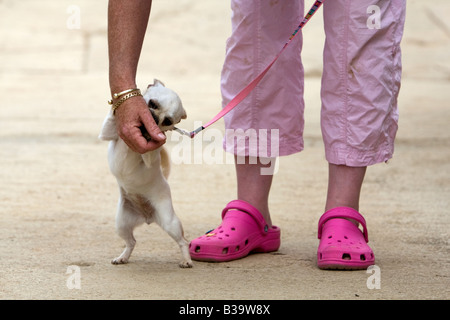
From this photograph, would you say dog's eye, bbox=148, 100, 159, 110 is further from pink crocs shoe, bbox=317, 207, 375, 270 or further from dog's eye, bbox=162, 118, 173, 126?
pink crocs shoe, bbox=317, 207, 375, 270

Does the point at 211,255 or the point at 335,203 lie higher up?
the point at 335,203

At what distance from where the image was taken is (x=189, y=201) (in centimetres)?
347

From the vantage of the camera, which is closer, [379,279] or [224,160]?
[379,279]

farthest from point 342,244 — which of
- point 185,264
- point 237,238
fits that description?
point 185,264

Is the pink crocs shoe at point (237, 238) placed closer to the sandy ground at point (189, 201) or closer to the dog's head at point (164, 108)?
the sandy ground at point (189, 201)

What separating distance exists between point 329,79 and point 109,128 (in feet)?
2.33

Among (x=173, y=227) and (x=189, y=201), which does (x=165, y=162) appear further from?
(x=189, y=201)

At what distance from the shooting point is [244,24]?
263 cm

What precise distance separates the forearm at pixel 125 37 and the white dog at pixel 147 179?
11 centimetres

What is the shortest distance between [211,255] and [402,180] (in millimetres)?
1674

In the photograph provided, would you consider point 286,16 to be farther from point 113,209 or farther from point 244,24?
point 113,209

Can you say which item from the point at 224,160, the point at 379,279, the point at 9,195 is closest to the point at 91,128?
the point at 224,160

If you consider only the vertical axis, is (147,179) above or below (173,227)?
above

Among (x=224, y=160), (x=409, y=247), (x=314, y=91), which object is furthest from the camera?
(x=314, y=91)
